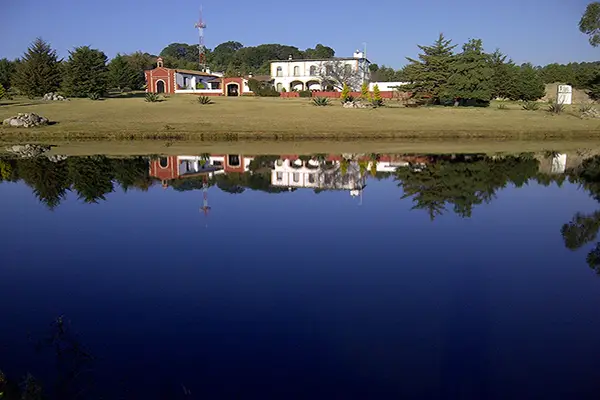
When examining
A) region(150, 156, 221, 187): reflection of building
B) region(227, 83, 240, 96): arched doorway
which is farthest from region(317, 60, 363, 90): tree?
region(150, 156, 221, 187): reflection of building

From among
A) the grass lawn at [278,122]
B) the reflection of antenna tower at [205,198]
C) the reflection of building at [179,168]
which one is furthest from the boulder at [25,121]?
the reflection of antenna tower at [205,198]

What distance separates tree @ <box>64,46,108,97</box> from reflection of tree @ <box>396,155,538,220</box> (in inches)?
1965

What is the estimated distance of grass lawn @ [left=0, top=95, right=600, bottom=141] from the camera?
40562 millimetres

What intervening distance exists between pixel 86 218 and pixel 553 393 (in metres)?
12.5

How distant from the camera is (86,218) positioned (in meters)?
14.7

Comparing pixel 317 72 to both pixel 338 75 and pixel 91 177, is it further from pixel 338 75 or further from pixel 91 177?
pixel 91 177

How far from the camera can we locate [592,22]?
Result: 185 ft

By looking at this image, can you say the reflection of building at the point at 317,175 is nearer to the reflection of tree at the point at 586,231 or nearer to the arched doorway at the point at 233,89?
the reflection of tree at the point at 586,231

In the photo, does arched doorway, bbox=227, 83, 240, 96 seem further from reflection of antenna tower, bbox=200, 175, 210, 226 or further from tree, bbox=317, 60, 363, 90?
reflection of antenna tower, bbox=200, 175, 210, 226

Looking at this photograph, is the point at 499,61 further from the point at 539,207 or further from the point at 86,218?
the point at 86,218

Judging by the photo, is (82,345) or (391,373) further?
(82,345)

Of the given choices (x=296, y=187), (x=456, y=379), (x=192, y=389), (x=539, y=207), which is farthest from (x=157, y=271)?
(x=539, y=207)

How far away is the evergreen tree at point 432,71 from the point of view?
6231 centimetres

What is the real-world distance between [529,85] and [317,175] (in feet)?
207
